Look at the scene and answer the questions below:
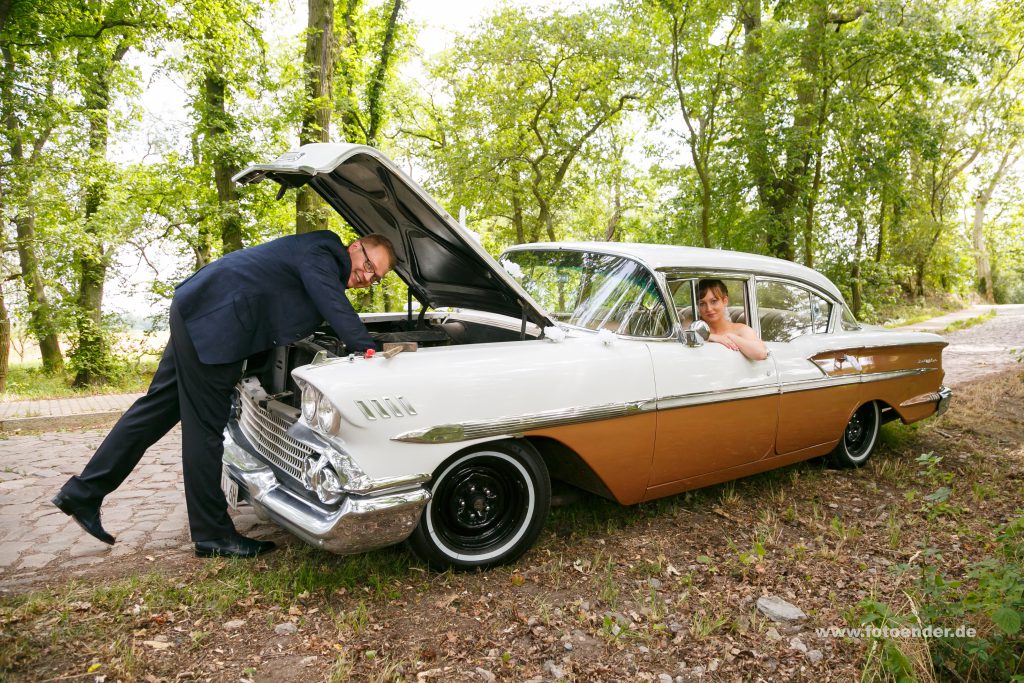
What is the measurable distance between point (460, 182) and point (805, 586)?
12.6 metres

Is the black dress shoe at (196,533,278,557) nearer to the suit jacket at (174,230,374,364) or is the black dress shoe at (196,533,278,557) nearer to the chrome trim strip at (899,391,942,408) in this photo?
the suit jacket at (174,230,374,364)

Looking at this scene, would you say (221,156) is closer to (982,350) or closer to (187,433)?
(187,433)

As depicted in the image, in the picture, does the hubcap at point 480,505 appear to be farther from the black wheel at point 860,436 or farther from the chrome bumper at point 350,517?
the black wheel at point 860,436

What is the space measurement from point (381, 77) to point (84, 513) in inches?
712

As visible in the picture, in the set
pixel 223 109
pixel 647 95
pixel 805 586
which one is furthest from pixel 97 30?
pixel 805 586

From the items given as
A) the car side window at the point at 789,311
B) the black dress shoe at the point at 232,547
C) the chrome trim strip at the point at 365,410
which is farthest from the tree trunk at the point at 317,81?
the chrome trim strip at the point at 365,410

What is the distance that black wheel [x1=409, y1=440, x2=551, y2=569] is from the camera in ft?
9.48

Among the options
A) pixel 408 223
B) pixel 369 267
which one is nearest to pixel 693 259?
pixel 408 223

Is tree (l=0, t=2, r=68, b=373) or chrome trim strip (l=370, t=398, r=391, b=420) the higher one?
tree (l=0, t=2, r=68, b=373)

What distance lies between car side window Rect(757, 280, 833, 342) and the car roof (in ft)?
0.31

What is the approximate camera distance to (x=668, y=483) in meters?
3.51

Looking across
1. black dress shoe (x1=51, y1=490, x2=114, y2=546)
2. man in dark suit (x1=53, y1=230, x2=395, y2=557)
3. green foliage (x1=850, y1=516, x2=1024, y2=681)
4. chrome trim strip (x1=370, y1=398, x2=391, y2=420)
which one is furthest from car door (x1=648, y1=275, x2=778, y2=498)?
black dress shoe (x1=51, y1=490, x2=114, y2=546)

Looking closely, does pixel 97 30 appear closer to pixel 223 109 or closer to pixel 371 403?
pixel 223 109

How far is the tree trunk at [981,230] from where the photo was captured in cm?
2856
